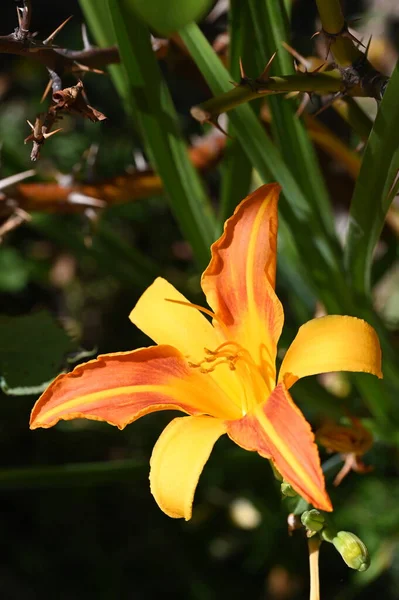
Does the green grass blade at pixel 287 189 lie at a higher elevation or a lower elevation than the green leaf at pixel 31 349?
higher

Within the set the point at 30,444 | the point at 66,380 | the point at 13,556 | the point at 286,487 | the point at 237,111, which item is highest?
the point at 237,111

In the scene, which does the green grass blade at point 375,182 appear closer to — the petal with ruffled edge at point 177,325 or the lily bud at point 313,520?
the petal with ruffled edge at point 177,325

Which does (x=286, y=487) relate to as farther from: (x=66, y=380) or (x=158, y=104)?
(x=158, y=104)

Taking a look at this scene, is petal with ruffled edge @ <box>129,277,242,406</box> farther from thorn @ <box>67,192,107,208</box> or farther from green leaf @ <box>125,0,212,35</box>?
green leaf @ <box>125,0,212,35</box>

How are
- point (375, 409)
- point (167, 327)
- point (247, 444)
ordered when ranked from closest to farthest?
point (247, 444), point (167, 327), point (375, 409)

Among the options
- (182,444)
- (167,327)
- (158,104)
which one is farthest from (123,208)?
(182,444)

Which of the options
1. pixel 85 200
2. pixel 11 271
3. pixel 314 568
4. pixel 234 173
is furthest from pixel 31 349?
pixel 11 271

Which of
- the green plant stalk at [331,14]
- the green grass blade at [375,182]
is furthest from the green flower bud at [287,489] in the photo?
the green plant stalk at [331,14]
